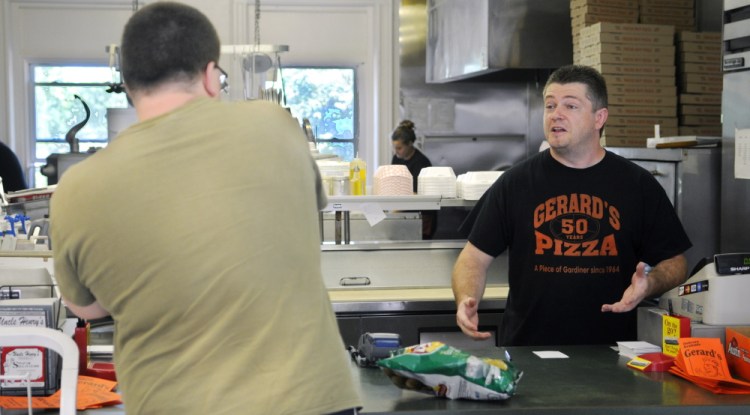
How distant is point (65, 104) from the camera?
8758 millimetres

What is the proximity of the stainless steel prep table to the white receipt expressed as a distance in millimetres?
73

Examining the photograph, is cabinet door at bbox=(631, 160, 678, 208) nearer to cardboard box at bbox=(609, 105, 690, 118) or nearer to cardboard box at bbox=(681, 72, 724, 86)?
cardboard box at bbox=(609, 105, 690, 118)

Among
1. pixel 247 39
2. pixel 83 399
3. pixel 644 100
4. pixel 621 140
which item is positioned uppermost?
pixel 247 39

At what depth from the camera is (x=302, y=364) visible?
165 cm

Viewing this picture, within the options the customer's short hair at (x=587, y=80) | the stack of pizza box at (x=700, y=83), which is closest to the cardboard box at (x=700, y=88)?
→ the stack of pizza box at (x=700, y=83)

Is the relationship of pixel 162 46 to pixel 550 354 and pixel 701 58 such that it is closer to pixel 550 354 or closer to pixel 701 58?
pixel 550 354

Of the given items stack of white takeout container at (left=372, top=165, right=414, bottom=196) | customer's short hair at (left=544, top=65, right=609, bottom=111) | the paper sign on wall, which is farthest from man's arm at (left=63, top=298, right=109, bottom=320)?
A: the paper sign on wall

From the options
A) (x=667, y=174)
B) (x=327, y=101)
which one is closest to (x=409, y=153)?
(x=327, y=101)

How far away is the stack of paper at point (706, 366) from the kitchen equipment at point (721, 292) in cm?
12

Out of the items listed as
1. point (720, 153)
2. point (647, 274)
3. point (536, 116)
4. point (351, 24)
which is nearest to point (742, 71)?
point (720, 153)

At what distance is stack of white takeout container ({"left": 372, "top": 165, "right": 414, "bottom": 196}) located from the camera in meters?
4.32

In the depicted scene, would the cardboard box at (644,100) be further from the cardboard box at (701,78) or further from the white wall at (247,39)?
the white wall at (247,39)

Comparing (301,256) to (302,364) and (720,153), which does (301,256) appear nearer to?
(302,364)

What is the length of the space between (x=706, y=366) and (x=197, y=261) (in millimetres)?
1404
